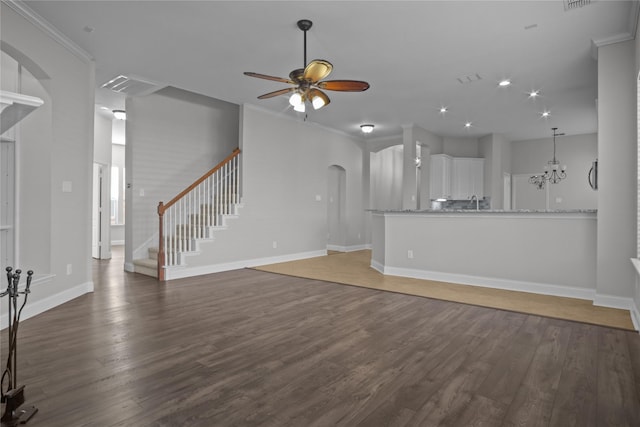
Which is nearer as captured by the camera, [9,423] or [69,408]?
[9,423]

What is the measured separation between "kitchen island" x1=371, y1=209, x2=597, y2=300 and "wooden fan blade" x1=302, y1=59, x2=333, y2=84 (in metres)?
3.01

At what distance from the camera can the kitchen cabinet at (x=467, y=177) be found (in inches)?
367

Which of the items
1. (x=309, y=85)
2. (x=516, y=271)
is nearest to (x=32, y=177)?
(x=309, y=85)

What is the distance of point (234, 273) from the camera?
20.1 ft

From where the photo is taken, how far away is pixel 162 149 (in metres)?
6.50

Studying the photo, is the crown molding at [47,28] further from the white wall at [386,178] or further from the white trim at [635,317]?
the white wall at [386,178]

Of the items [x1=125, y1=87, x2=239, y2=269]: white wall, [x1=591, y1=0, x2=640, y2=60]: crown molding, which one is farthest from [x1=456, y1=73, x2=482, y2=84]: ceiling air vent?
[x1=125, y1=87, x2=239, y2=269]: white wall

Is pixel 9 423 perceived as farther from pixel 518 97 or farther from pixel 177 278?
pixel 518 97

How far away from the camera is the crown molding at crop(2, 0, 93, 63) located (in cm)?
337

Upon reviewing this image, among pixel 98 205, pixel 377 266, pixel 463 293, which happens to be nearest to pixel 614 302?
pixel 463 293

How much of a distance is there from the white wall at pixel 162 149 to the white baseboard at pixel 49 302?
1.70m

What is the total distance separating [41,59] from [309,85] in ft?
9.13

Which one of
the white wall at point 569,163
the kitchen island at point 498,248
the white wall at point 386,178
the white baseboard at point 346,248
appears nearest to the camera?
the kitchen island at point 498,248

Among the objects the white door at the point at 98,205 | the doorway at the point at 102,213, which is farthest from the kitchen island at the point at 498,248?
the white door at the point at 98,205
